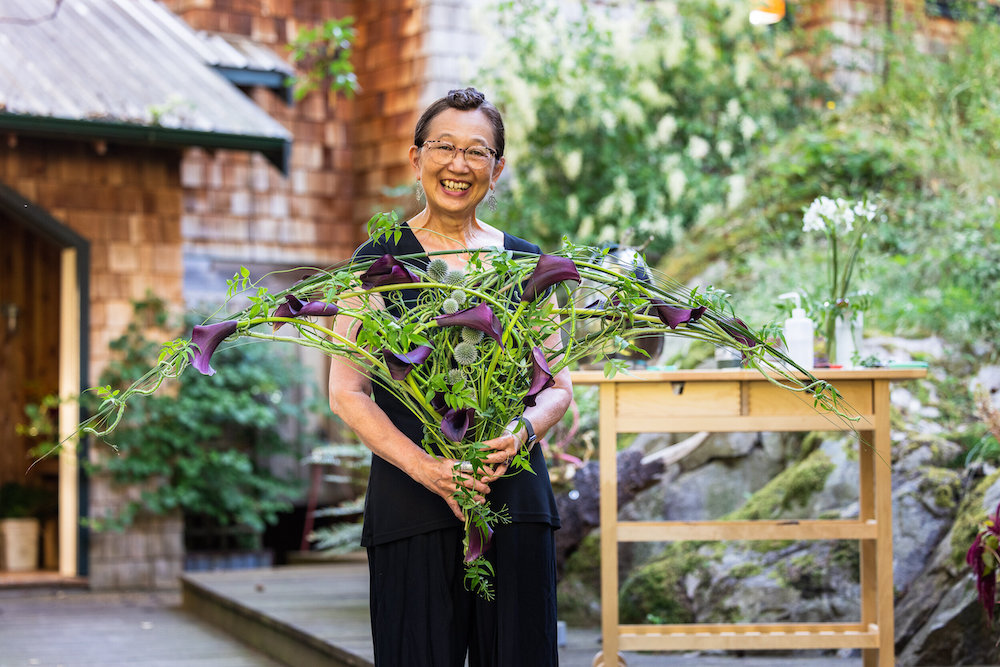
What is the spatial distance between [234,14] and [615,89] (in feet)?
10.1

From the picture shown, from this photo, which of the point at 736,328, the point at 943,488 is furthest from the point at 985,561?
the point at 736,328

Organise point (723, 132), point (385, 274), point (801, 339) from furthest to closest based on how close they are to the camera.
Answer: point (723, 132)
point (801, 339)
point (385, 274)

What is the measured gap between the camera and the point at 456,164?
7.20ft

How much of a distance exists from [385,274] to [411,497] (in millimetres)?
430

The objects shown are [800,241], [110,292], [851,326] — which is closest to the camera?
[851,326]

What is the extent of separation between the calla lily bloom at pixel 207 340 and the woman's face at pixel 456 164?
50cm

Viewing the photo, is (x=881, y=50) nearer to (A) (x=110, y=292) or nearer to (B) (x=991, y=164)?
(B) (x=991, y=164)

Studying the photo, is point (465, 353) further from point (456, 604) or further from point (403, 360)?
point (456, 604)

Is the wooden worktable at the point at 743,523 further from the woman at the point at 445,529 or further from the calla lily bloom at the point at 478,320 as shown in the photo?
the calla lily bloom at the point at 478,320

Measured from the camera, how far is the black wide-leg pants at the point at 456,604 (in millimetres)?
2096

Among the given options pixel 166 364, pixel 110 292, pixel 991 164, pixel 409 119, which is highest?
pixel 409 119

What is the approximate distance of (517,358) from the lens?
77.3 inches

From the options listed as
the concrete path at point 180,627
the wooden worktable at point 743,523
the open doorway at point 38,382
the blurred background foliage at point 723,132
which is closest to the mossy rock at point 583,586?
the concrete path at point 180,627

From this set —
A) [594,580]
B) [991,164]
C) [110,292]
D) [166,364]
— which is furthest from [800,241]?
[166,364]
